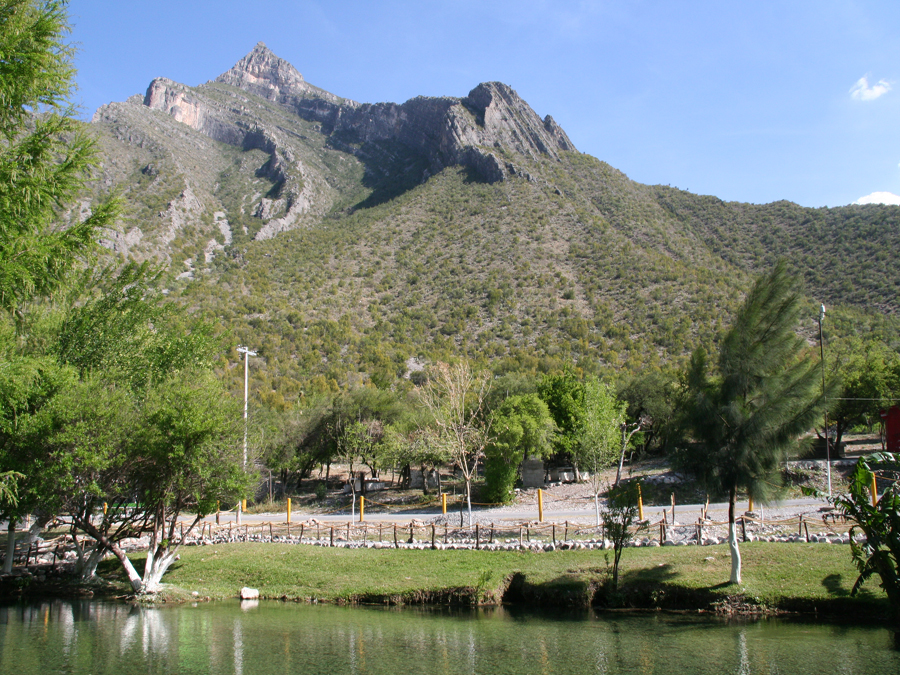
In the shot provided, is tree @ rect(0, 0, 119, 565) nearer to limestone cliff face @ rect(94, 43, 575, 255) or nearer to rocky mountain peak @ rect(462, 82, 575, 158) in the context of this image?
limestone cliff face @ rect(94, 43, 575, 255)

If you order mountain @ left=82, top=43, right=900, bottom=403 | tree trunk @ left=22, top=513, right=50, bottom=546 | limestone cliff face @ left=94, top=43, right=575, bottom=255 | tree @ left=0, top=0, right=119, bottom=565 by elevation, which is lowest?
tree trunk @ left=22, top=513, right=50, bottom=546

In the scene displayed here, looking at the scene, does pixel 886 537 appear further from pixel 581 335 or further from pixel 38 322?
pixel 581 335

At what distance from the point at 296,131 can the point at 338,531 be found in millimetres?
142647

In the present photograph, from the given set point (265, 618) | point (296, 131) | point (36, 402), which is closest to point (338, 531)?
point (265, 618)

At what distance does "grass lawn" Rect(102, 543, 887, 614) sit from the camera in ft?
47.4

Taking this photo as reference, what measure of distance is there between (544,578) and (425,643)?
198 inches

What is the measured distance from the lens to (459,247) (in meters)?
89.9

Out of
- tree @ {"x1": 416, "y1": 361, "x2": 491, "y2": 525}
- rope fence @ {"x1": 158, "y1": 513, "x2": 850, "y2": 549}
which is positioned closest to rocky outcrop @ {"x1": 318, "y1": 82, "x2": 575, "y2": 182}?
tree @ {"x1": 416, "y1": 361, "x2": 491, "y2": 525}

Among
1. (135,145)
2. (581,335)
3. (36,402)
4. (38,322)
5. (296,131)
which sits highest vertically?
(296,131)

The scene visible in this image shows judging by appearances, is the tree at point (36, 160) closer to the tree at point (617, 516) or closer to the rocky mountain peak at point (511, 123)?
the tree at point (617, 516)

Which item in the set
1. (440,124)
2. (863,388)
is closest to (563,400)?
(863,388)

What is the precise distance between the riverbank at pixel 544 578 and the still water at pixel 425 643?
88 cm

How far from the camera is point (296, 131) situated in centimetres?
14788

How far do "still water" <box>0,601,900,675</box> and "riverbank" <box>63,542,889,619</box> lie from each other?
0.88 m
